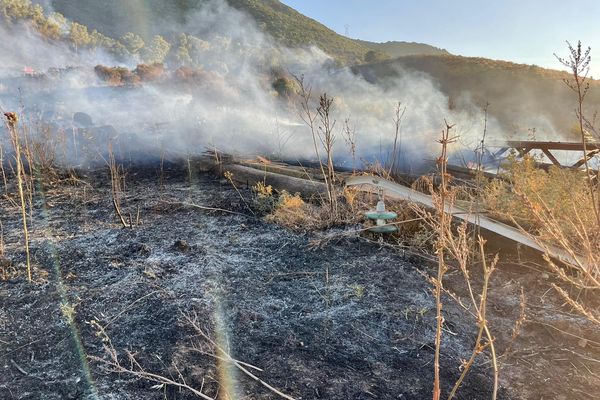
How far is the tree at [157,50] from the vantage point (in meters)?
31.8

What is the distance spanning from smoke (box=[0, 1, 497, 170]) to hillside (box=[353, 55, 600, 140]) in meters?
0.97

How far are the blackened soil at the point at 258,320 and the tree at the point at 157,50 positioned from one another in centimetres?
3056

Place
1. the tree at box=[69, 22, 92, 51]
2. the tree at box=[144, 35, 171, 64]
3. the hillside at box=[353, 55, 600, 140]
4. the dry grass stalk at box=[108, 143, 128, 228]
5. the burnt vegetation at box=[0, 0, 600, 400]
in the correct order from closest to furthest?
1. the burnt vegetation at box=[0, 0, 600, 400]
2. the dry grass stalk at box=[108, 143, 128, 228]
3. the hillside at box=[353, 55, 600, 140]
4. the tree at box=[69, 22, 92, 51]
5. the tree at box=[144, 35, 171, 64]

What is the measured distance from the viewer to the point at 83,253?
13.6 feet

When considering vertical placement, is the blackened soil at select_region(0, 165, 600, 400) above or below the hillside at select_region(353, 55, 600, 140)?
below

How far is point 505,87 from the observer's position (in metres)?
20.7

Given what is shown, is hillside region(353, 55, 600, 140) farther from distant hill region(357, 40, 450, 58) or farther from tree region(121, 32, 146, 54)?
distant hill region(357, 40, 450, 58)

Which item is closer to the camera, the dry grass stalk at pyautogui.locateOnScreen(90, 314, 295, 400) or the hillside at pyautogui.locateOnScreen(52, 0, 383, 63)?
the dry grass stalk at pyautogui.locateOnScreen(90, 314, 295, 400)

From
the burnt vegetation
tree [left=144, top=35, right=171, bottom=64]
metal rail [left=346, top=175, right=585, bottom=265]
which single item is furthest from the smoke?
the burnt vegetation

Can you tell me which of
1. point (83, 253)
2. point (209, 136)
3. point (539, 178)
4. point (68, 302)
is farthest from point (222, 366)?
point (209, 136)

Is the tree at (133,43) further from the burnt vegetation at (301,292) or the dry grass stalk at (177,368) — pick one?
the dry grass stalk at (177,368)

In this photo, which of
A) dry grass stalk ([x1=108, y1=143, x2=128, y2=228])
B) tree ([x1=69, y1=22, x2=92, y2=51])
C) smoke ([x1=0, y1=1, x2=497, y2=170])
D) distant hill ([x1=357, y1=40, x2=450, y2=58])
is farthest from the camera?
distant hill ([x1=357, y1=40, x2=450, y2=58])

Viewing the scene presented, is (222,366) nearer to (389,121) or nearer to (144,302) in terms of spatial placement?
(144,302)

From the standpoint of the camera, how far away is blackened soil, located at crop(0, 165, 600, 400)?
2.41m
